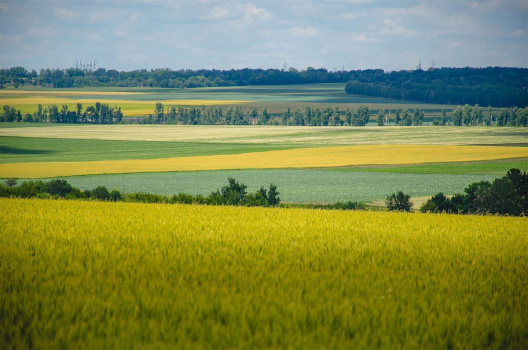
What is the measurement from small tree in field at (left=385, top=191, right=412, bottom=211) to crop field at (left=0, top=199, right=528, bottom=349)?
92.3 ft

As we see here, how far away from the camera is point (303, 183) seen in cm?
5475

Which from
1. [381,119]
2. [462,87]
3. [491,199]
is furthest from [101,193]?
[462,87]

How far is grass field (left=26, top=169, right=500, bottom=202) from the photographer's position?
48812 mm

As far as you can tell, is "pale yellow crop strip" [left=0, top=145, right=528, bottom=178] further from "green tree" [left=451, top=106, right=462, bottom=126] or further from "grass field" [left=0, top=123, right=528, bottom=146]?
"green tree" [left=451, top=106, right=462, bottom=126]

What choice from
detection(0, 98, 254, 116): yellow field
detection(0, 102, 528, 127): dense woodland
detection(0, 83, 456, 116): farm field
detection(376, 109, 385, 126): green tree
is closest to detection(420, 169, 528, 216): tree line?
detection(0, 102, 528, 127): dense woodland

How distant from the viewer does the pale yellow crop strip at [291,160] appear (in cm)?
6203

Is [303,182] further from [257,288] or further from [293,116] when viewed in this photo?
[293,116]

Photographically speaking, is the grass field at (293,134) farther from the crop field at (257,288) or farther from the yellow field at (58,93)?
the crop field at (257,288)

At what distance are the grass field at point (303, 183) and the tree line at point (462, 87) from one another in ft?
278

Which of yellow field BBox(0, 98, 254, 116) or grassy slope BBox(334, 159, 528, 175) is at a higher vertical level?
yellow field BBox(0, 98, 254, 116)

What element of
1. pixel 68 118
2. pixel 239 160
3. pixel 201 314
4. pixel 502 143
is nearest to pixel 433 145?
pixel 502 143

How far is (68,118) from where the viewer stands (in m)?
115

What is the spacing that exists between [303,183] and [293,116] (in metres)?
86.3

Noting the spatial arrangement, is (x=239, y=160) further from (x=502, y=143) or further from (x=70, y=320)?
(x=70, y=320)
